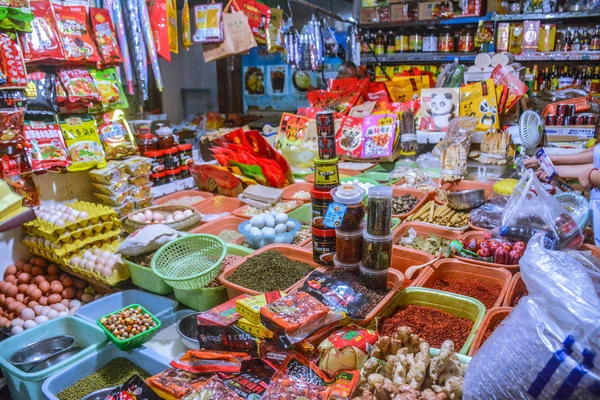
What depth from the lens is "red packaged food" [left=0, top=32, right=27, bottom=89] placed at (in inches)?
82.0

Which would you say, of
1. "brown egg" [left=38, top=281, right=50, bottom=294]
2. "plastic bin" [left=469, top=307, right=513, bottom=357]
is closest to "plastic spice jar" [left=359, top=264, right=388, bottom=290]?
"plastic bin" [left=469, top=307, right=513, bottom=357]

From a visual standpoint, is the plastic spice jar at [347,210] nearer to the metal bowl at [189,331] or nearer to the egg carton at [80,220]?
the metal bowl at [189,331]

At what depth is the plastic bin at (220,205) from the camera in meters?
2.95

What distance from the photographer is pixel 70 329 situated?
1.91 meters

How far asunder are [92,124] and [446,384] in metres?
2.39

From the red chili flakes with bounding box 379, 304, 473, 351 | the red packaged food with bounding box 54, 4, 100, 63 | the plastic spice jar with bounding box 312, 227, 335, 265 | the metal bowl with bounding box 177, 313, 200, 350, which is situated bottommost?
the metal bowl with bounding box 177, 313, 200, 350

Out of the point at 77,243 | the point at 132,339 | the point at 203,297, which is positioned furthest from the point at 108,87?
the point at 132,339

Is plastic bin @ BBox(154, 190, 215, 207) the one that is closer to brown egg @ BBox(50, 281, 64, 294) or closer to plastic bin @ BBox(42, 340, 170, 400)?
brown egg @ BBox(50, 281, 64, 294)

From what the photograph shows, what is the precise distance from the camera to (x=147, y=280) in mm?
2029

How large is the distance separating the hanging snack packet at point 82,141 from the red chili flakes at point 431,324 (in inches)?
76.3

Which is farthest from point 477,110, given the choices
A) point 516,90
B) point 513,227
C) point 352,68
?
point 352,68

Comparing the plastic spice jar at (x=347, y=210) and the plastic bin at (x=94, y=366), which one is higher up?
the plastic spice jar at (x=347, y=210)

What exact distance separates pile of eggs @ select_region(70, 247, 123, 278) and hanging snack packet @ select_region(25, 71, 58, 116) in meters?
0.82

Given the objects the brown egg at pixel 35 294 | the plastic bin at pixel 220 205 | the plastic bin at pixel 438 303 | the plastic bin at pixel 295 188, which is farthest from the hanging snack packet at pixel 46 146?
the plastic bin at pixel 438 303
